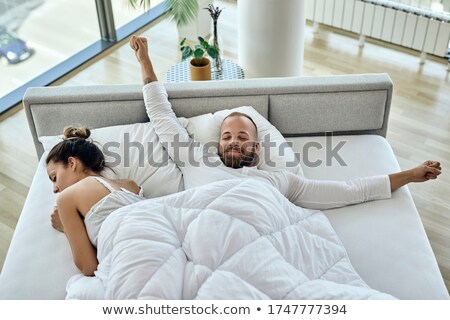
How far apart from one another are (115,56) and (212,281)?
2.53 m

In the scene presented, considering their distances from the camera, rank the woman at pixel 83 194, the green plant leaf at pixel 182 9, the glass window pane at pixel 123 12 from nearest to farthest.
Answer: the woman at pixel 83 194 < the green plant leaf at pixel 182 9 < the glass window pane at pixel 123 12

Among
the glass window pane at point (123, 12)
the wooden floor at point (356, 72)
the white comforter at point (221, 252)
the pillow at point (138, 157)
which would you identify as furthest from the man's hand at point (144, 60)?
the glass window pane at point (123, 12)

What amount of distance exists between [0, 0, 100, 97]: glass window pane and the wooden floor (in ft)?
0.63

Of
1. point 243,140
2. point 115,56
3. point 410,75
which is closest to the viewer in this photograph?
point 243,140

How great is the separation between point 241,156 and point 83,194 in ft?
1.98

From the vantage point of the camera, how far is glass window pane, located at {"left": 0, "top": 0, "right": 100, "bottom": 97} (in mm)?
3271

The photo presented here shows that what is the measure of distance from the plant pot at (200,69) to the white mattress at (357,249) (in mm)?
801

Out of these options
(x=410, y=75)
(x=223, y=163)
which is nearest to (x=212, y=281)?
(x=223, y=163)

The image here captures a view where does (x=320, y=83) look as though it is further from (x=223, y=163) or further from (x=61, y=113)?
(x=61, y=113)

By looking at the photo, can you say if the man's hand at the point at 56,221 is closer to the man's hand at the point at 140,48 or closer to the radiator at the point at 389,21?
the man's hand at the point at 140,48

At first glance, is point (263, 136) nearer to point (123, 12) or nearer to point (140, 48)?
point (140, 48)

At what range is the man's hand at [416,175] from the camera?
210 centimetres

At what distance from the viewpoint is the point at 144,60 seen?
2.34 meters
